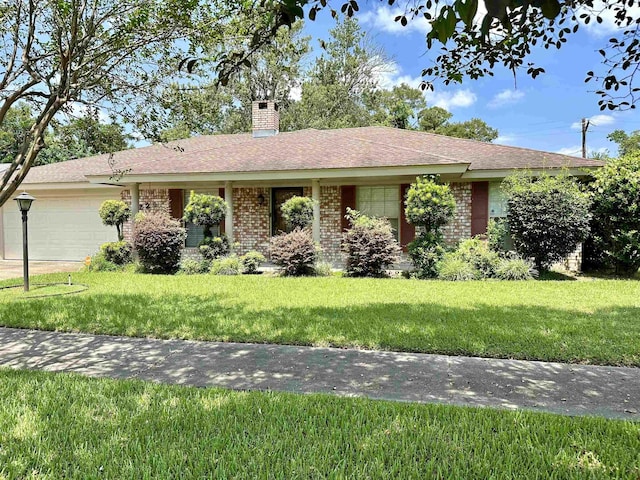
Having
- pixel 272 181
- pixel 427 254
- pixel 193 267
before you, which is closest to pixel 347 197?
pixel 272 181

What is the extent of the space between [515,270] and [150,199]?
1149 cm

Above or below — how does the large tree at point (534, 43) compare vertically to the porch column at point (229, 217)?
Result: above

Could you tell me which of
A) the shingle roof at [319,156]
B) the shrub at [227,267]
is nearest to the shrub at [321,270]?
the shrub at [227,267]

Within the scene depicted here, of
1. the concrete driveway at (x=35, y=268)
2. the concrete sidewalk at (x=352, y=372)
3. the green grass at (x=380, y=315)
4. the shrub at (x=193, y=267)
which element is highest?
the shrub at (x=193, y=267)

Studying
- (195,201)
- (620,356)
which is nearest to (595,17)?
(620,356)

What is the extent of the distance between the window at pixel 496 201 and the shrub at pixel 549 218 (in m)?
1.55

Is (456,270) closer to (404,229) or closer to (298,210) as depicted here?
(404,229)

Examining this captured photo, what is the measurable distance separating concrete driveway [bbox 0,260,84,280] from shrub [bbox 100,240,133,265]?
1.13m

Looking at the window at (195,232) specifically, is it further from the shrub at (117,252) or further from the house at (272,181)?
the shrub at (117,252)

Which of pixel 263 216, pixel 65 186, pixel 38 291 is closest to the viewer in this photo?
pixel 38 291

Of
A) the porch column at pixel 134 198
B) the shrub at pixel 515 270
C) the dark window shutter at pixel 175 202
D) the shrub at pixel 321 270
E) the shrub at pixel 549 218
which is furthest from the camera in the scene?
the dark window shutter at pixel 175 202

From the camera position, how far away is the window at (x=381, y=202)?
12977 mm

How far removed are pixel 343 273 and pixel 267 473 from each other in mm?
8872

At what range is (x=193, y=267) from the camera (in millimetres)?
11570
